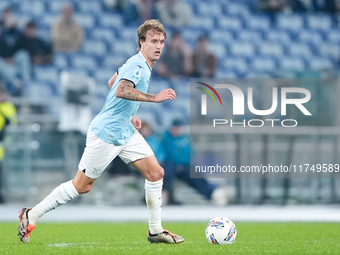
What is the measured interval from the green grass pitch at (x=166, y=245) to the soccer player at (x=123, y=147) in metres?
0.27

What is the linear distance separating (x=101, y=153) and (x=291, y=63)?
12845 mm

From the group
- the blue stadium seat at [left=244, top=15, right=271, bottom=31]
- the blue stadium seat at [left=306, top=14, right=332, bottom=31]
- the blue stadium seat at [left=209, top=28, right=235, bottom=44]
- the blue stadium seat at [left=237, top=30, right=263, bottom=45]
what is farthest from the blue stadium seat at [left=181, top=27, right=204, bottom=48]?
the blue stadium seat at [left=306, top=14, right=332, bottom=31]

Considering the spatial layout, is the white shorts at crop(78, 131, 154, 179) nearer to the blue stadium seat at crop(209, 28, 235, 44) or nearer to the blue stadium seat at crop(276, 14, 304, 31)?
the blue stadium seat at crop(209, 28, 235, 44)

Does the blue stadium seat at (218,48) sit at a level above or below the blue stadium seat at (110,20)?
below

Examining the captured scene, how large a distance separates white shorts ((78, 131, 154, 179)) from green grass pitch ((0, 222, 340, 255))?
2.36ft

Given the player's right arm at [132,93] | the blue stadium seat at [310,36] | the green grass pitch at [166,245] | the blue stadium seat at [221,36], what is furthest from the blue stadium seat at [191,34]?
the player's right arm at [132,93]

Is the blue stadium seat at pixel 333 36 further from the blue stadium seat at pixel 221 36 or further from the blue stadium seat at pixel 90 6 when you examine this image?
the blue stadium seat at pixel 90 6

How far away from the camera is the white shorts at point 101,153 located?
6977 millimetres

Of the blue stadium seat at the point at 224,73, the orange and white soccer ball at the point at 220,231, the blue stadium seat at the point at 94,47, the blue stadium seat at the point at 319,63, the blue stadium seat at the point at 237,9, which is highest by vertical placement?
the blue stadium seat at the point at 237,9

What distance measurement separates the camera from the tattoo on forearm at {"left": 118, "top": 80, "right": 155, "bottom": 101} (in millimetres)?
6531

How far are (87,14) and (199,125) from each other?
6.46m

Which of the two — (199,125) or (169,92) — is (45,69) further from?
(169,92)

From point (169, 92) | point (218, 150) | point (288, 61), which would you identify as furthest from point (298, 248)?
point (288, 61)
